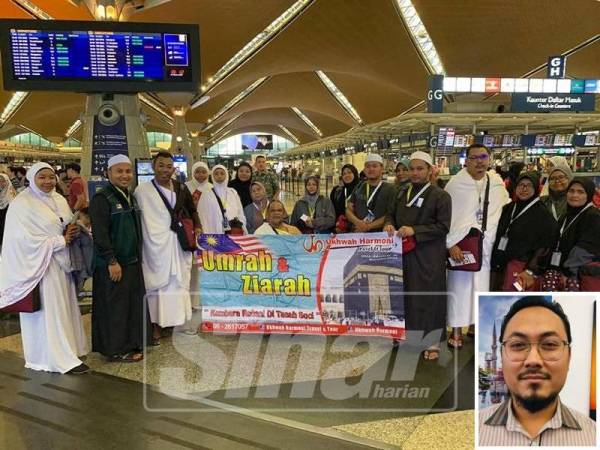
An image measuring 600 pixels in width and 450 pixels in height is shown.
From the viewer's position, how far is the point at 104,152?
726 centimetres

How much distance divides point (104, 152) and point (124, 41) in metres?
1.77

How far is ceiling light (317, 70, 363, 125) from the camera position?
1581 inches

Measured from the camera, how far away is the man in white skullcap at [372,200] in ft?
16.0

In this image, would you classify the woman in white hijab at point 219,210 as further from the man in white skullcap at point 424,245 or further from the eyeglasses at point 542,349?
the eyeglasses at point 542,349

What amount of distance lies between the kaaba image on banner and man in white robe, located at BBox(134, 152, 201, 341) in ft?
5.66

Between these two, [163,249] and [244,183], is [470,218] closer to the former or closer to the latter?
[163,249]

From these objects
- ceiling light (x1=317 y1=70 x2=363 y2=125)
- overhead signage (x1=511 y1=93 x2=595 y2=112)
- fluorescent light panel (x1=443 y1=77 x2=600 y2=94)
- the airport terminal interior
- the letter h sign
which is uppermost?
ceiling light (x1=317 y1=70 x2=363 y2=125)

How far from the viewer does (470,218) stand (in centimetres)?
436

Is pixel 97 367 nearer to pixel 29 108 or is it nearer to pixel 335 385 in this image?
pixel 335 385

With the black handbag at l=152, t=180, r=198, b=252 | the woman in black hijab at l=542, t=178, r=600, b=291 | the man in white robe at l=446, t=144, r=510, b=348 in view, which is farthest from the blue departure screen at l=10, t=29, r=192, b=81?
the woman in black hijab at l=542, t=178, r=600, b=291

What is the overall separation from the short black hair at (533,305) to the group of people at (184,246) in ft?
8.26

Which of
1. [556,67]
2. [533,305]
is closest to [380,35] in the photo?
[556,67]

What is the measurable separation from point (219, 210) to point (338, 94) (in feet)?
132

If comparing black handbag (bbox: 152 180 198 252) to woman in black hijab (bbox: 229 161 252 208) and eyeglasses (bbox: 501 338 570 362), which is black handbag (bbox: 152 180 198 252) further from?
eyeglasses (bbox: 501 338 570 362)
